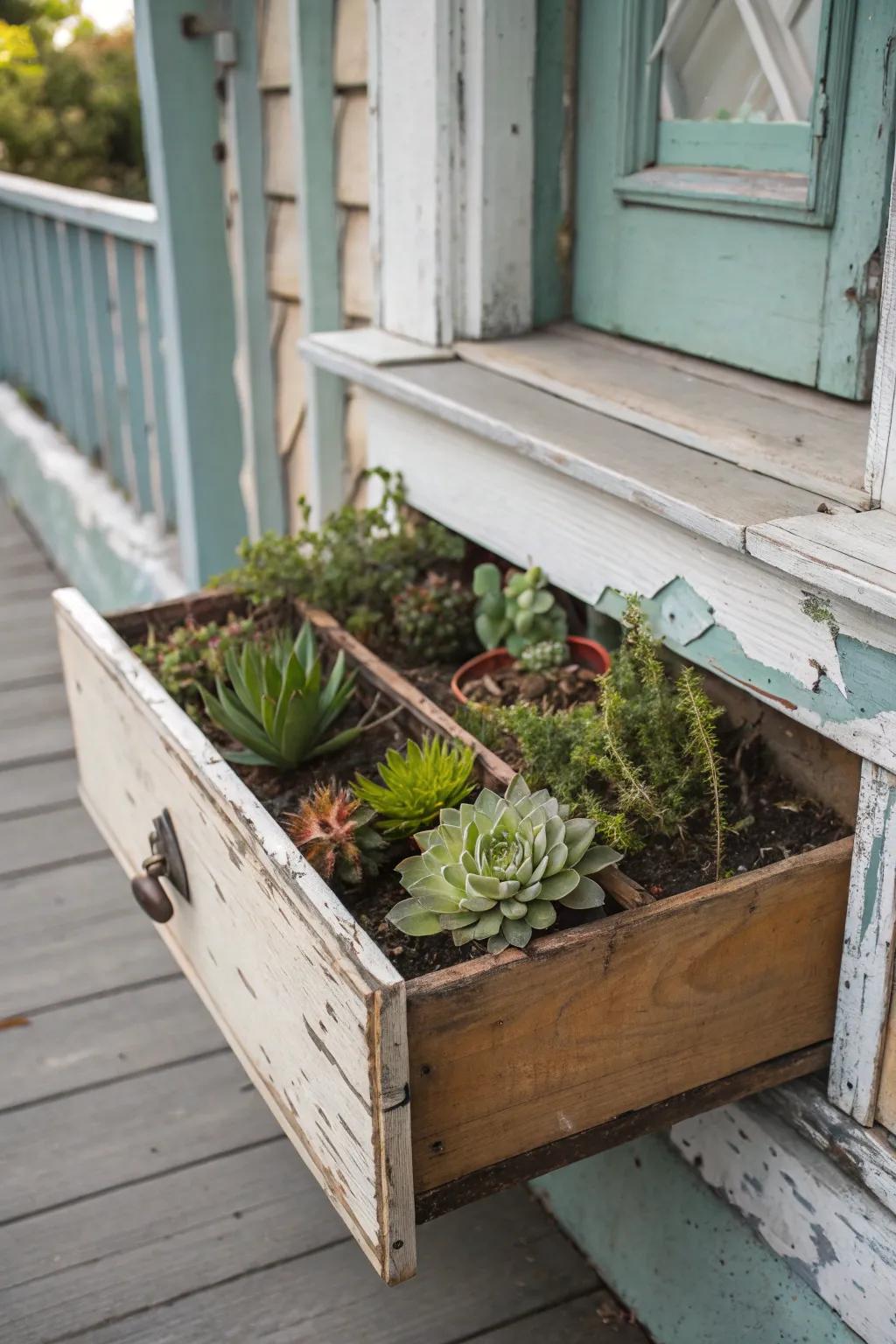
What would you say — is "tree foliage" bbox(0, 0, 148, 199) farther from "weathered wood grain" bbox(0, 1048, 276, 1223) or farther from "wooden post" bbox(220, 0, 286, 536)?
"weathered wood grain" bbox(0, 1048, 276, 1223)

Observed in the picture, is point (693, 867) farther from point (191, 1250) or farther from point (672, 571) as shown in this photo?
point (191, 1250)

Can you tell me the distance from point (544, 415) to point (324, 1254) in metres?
1.11

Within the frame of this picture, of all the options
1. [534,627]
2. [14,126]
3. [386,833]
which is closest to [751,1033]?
[386,833]

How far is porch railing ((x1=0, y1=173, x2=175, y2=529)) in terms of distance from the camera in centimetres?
320

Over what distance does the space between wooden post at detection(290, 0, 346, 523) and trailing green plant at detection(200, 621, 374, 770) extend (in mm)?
959

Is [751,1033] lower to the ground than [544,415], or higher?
lower

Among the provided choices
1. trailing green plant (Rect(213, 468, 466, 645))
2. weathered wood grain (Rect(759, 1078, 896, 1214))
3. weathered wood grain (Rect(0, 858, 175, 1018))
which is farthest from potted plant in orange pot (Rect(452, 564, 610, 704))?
weathered wood grain (Rect(0, 858, 175, 1018))

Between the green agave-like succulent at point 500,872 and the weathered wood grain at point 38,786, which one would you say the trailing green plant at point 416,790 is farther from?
the weathered wood grain at point 38,786

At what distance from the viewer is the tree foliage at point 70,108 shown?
832 centimetres

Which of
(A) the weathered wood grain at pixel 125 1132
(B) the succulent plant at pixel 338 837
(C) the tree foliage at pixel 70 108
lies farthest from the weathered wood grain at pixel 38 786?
(C) the tree foliage at pixel 70 108

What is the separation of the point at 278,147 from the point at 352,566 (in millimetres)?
1068

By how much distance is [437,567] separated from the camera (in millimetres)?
1789

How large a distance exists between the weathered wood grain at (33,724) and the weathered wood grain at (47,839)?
0.29 m

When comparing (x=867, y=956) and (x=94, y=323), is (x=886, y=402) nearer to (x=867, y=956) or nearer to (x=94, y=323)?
(x=867, y=956)
